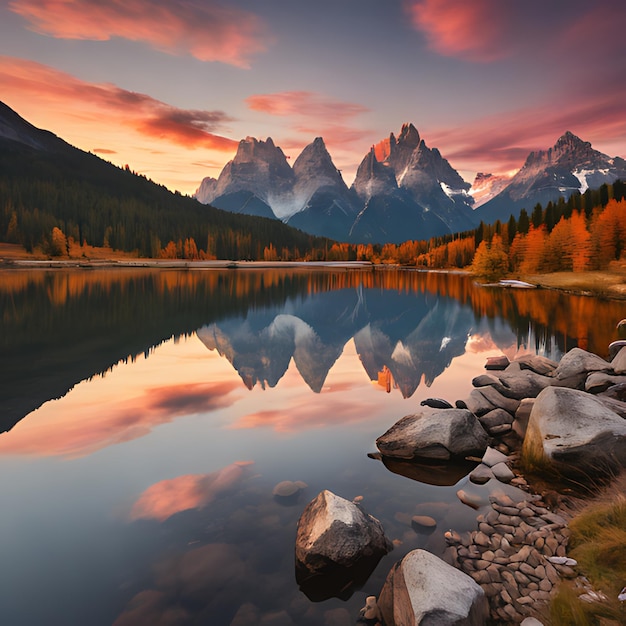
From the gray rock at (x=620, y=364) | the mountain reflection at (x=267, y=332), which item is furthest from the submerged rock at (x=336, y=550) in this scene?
the gray rock at (x=620, y=364)

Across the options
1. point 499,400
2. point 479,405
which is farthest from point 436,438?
point 499,400

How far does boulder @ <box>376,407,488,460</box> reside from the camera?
12648 millimetres

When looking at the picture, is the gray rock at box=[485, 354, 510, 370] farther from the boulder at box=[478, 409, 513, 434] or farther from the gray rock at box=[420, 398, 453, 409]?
the gray rock at box=[420, 398, 453, 409]

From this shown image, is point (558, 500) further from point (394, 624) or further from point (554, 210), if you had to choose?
point (554, 210)

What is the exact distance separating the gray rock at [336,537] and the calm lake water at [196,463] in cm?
39

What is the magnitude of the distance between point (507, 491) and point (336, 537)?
5.44 meters

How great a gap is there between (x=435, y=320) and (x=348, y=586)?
4197 centimetres

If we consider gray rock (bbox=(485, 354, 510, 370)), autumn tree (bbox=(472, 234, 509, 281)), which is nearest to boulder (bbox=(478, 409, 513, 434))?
gray rock (bbox=(485, 354, 510, 370))

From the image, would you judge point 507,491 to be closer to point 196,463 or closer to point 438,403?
point 438,403

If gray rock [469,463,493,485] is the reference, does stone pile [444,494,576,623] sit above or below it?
above

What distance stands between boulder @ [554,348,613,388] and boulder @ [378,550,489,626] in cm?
1473

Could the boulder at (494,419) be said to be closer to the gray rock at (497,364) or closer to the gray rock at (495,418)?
the gray rock at (495,418)

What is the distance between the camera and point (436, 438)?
41.9 feet

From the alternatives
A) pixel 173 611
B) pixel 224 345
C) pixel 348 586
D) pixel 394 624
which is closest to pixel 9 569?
pixel 173 611
